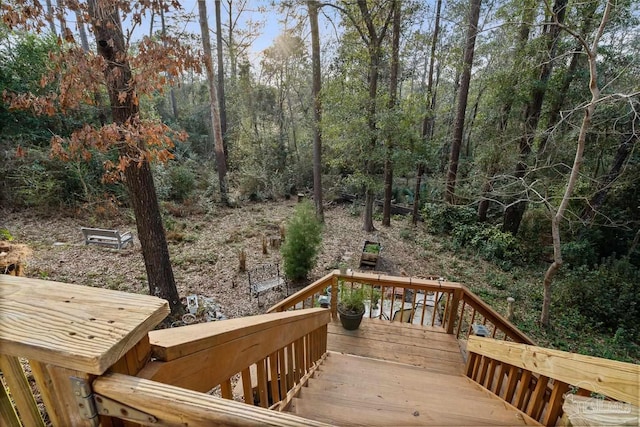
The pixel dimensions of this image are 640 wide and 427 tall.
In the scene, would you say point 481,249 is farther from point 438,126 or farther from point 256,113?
point 256,113

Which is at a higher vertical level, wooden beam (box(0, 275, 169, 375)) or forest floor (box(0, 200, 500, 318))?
wooden beam (box(0, 275, 169, 375))

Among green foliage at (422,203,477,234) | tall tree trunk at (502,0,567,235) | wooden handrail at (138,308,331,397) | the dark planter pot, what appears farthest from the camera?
green foliage at (422,203,477,234)

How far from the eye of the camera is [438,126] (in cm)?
1423

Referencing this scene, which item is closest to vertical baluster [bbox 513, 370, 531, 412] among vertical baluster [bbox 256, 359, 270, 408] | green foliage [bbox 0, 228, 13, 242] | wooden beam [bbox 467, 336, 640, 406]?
wooden beam [bbox 467, 336, 640, 406]

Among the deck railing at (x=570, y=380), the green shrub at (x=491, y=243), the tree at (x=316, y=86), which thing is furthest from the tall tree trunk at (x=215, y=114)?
the deck railing at (x=570, y=380)

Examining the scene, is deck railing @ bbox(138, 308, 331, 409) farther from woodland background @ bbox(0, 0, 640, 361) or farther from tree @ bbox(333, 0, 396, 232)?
tree @ bbox(333, 0, 396, 232)

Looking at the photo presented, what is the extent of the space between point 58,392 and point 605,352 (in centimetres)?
669

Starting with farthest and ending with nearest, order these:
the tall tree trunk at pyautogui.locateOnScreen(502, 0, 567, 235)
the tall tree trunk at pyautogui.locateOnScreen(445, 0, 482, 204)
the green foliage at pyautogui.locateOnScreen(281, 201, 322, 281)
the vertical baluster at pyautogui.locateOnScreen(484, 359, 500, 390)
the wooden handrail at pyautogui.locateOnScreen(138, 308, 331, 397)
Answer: the tall tree trunk at pyautogui.locateOnScreen(445, 0, 482, 204) → the tall tree trunk at pyautogui.locateOnScreen(502, 0, 567, 235) → the green foliage at pyautogui.locateOnScreen(281, 201, 322, 281) → the vertical baluster at pyautogui.locateOnScreen(484, 359, 500, 390) → the wooden handrail at pyautogui.locateOnScreen(138, 308, 331, 397)

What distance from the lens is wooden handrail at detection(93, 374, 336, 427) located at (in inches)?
21.1

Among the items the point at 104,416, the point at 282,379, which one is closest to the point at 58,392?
the point at 104,416

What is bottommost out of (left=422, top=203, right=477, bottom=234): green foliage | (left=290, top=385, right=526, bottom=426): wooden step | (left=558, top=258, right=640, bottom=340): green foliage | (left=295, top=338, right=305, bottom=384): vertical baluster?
(left=558, top=258, right=640, bottom=340): green foliage

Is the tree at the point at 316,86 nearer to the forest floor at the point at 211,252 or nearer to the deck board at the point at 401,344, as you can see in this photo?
the forest floor at the point at 211,252

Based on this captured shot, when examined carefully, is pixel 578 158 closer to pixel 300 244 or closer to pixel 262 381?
pixel 300 244

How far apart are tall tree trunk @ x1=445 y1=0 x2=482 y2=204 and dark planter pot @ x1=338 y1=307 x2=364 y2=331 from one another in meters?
5.23
